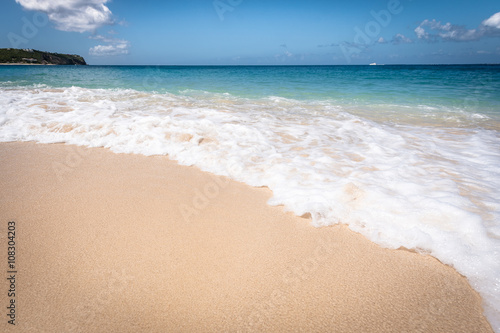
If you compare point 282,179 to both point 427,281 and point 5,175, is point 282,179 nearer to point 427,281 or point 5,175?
point 427,281

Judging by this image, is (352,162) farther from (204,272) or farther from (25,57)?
(25,57)

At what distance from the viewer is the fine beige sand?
147 centimetres

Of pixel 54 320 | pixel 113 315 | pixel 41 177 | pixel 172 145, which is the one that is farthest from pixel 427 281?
pixel 41 177

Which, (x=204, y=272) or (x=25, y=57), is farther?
(x=25, y=57)

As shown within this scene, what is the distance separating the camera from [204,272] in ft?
5.86

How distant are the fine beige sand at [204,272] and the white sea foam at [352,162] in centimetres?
23

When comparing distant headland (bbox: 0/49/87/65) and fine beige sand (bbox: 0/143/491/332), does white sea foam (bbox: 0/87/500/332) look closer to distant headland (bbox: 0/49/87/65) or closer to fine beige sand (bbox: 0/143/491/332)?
fine beige sand (bbox: 0/143/491/332)

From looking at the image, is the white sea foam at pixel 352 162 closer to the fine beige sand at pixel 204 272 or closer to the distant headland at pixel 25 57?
the fine beige sand at pixel 204 272

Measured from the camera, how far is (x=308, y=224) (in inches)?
93.7

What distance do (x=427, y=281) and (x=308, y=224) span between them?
96cm

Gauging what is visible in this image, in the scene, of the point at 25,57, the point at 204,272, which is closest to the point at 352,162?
the point at 204,272

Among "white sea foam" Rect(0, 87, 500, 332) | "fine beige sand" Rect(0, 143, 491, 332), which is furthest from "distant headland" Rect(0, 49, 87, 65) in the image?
"fine beige sand" Rect(0, 143, 491, 332)

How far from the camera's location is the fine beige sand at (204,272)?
4.83 ft

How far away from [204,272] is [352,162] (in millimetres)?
2731
